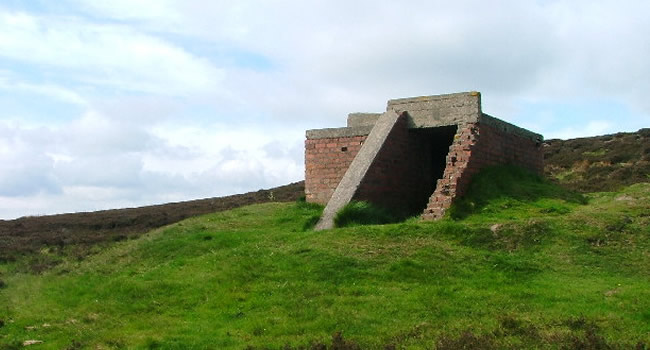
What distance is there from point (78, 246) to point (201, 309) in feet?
44.7

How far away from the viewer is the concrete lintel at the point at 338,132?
17234mm

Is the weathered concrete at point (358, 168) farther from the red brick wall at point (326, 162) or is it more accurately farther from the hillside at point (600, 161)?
the hillside at point (600, 161)

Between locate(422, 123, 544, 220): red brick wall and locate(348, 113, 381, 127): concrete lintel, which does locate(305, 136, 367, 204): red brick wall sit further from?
locate(422, 123, 544, 220): red brick wall

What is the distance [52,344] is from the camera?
954cm

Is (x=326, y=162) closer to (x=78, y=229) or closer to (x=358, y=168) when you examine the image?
(x=358, y=168)

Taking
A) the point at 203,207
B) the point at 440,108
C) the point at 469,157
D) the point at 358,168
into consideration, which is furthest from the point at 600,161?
the point at 358,168

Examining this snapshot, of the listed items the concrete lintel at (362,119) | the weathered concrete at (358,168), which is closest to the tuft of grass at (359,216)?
the weathered concrete at (358,168)

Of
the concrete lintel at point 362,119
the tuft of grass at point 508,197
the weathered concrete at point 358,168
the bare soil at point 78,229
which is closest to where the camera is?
the tuft of grass at point 508,197

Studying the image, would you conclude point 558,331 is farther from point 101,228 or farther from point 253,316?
point 101,228

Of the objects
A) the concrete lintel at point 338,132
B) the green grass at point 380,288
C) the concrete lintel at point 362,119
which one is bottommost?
the green grass at point 380,288

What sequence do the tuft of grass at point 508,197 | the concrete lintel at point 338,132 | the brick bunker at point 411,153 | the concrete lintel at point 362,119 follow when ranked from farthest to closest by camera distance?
the concrete lintel at point 362,119 → the concrete lintel at point 338,132 → the brick bunker at point 411,153 → the tuft of grass at point 508,197

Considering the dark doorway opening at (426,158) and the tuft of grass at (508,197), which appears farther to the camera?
the dark doorway opening at (426,158)

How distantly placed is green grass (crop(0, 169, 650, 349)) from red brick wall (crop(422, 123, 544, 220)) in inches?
17.9

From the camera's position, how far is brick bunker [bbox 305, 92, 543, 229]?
15.3 m
